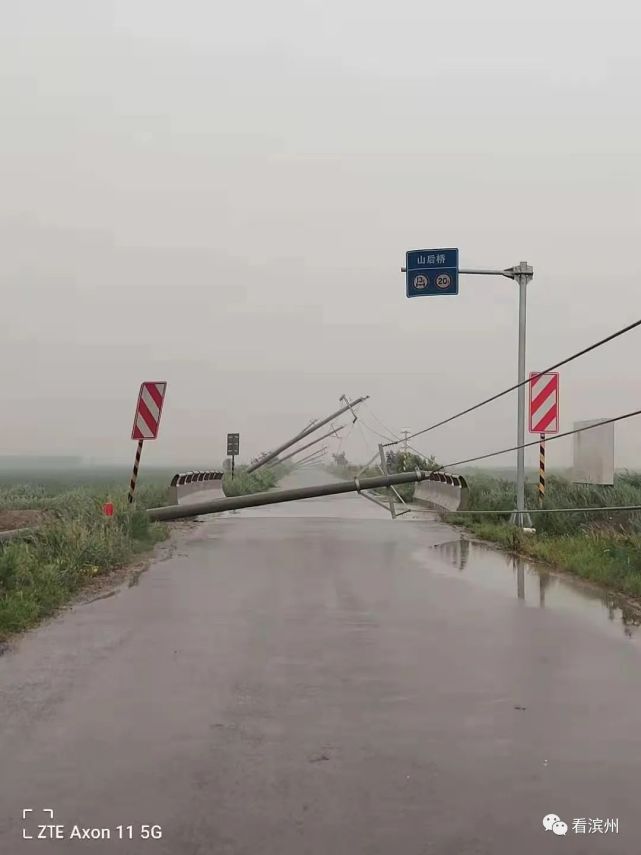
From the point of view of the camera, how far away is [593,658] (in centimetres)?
600

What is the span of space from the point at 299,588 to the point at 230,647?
2.98 metres

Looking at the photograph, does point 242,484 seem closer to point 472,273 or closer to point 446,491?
point 446,491

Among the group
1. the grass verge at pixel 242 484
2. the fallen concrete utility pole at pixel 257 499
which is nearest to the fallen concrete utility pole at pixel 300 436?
the grass verge at pixel 242 484

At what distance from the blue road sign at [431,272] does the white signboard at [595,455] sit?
390cm

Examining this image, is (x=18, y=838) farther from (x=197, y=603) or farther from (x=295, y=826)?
(x=197, y=603)

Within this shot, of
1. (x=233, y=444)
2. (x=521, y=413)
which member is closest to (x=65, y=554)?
(x=521, y=413)

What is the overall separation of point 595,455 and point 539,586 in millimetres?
6827

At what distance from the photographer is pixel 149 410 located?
14750mm

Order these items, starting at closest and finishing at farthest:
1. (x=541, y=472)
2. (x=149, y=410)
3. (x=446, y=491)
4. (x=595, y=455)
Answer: (x=149, y=410) < (x=595, y=455) < (x=541, y=472) < (x=446, y=491)

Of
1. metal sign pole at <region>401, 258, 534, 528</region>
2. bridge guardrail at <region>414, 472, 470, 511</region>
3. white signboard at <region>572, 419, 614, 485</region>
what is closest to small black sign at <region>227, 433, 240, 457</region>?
bridge guardrail at <region>414, 472, 470, 511</region>

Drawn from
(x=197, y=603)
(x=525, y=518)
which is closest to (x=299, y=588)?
(x=197, y=603)

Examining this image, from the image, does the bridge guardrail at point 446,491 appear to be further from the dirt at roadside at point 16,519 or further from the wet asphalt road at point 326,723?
the wet asphalt road at point 326,723

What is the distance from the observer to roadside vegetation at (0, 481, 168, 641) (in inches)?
297

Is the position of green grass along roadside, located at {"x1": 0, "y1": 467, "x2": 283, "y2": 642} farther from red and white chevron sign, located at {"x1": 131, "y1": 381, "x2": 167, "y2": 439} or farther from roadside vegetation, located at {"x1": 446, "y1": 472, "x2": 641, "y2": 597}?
roadside vegetation, located at {"x1": 446, "y1": 472, "x2": 641, "y2": 597}
